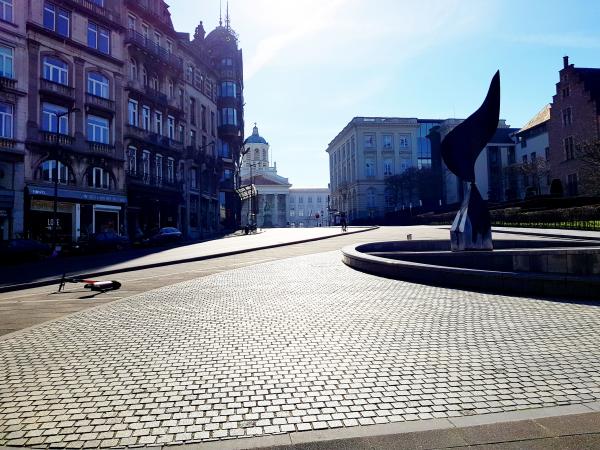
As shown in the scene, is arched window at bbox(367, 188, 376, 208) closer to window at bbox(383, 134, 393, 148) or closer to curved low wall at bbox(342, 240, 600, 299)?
window at bbox(383, 134, 393, 148)

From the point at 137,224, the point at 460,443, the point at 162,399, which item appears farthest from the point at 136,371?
the point at 137,224

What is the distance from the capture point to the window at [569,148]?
4725 cm

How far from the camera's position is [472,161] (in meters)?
15.4

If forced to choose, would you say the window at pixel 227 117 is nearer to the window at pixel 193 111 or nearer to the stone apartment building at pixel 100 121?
the stone apartment building at pixel 100 121

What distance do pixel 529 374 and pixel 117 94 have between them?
3912cm

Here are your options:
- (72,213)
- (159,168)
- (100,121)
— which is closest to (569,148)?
(159,168)

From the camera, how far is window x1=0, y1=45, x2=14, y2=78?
1098 inches

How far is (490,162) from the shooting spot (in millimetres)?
72125

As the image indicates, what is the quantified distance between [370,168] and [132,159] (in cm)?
6338

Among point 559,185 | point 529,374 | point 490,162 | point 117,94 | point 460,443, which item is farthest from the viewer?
point 490,162

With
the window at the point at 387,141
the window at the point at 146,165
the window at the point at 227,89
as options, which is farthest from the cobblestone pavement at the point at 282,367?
the window at the point at 387,141

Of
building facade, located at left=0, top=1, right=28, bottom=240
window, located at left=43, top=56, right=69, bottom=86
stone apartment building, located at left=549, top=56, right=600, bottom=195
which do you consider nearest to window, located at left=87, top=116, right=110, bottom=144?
window, located at left=43, top=56, right=69, bottom=86

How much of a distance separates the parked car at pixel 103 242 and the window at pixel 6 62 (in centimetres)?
1204

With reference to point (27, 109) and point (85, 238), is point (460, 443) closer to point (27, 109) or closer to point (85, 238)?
point (85, 238)
